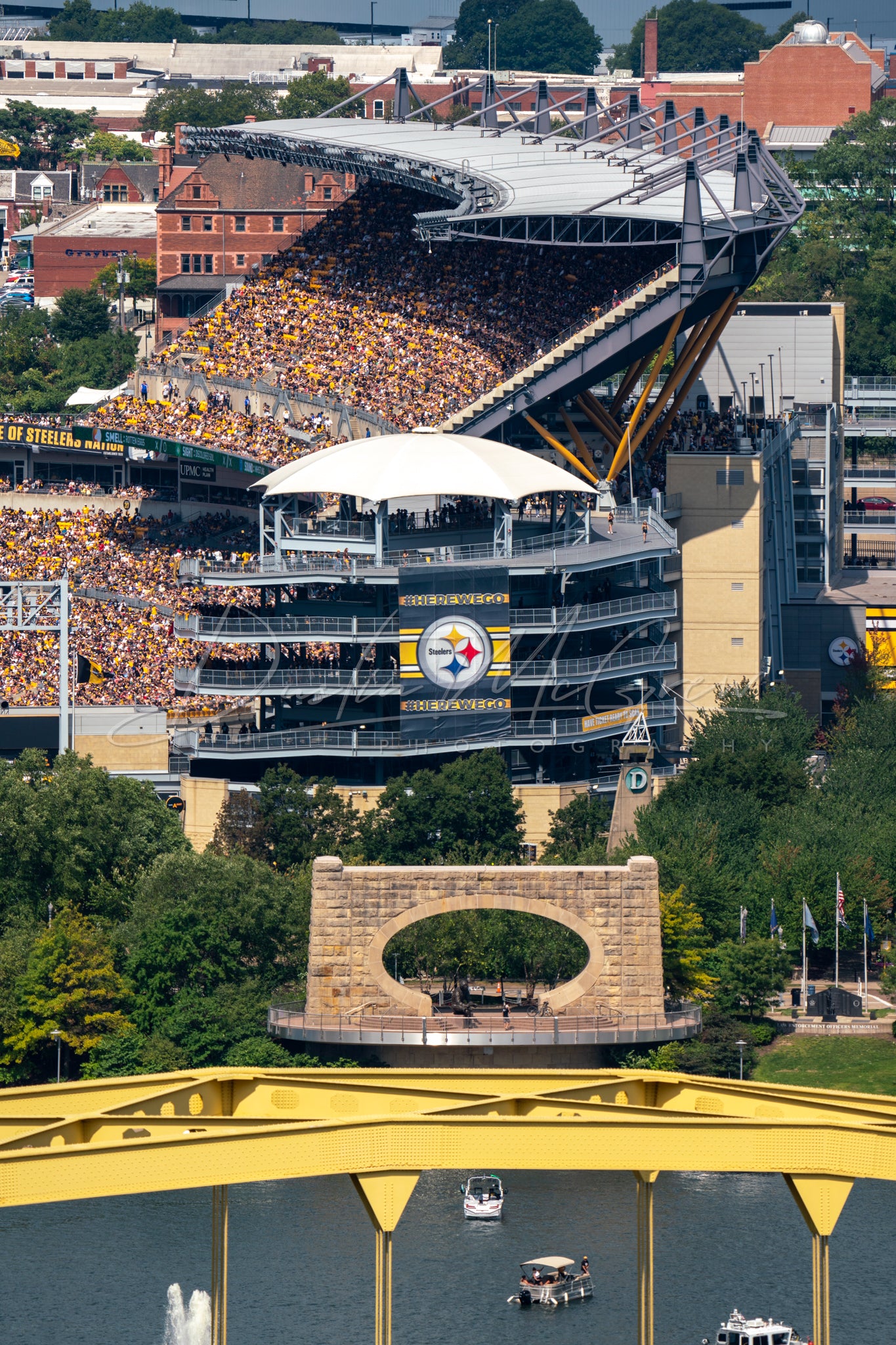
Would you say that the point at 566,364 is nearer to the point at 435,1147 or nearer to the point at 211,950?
the point at 211,950

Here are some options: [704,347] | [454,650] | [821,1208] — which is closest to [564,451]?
[704,347]

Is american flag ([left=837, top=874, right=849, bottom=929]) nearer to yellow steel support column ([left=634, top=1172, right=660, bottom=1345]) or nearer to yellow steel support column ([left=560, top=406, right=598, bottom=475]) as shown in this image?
yellow steel support column ([left=560, top=406, right=598, bottom=475])

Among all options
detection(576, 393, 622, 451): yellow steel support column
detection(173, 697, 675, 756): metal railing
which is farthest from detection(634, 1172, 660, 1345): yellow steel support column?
detection(576, 393, 622, 451): yellow steel support column

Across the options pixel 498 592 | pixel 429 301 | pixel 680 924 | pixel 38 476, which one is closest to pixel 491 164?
pixel 429 301

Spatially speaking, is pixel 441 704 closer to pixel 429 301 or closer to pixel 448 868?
pixel 448 868

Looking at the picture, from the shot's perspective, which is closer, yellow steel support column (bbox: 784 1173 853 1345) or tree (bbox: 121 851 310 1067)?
yellow steel support column (bbox: 784 1173 853 1345)

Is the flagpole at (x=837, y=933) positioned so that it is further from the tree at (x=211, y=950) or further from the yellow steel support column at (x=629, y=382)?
the yellow steel support column at (x=629, y=382)

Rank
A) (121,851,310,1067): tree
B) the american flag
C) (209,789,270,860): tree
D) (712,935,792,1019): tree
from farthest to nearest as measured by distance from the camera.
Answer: (209,789,270,860): tree, the american flag, (712,935,792,1019): tree, (121,851,310,1067): tree
